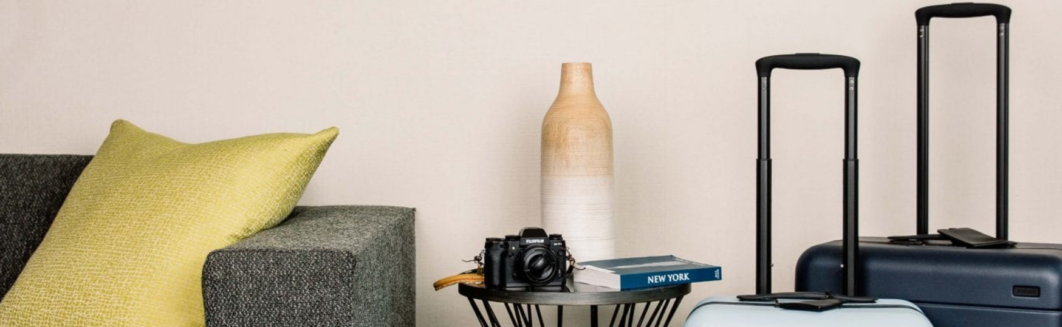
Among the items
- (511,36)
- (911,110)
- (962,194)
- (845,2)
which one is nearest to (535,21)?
(511,36)

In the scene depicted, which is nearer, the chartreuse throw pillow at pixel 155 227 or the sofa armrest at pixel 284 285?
the sofa armrest at pixel 284 285

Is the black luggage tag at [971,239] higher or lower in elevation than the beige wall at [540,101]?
lower

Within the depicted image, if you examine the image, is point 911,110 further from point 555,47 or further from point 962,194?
point 555,47

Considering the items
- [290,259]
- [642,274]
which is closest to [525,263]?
[642,274]

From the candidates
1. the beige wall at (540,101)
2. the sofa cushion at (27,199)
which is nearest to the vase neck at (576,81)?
the beige wall at (540,101)

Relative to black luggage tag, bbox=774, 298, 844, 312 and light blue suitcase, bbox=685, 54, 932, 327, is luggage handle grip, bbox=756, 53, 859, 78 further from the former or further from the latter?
black luggage tag, bbox=774, 298, 844, 312

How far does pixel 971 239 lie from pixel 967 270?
0.13m

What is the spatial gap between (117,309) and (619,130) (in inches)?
43.8

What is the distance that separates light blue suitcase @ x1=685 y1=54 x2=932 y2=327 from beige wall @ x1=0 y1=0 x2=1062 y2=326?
0.39 meters

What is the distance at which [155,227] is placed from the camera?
167 centimetres

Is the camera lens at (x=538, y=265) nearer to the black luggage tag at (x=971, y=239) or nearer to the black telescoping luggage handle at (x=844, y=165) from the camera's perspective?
the black telescoping luggage handle at (x=844, y=165)

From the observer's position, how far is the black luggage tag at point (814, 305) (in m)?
1.59

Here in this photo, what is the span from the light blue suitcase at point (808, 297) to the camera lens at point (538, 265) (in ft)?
0.79

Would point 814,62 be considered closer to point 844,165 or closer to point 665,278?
point 844,165
